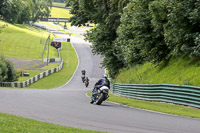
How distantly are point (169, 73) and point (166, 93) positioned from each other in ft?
16.3

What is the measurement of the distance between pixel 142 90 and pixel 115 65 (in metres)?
15.5

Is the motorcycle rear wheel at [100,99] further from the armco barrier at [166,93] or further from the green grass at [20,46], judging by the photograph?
the green grass at [20,46]

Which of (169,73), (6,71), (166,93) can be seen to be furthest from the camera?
(6,71)

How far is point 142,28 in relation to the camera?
2697 cm

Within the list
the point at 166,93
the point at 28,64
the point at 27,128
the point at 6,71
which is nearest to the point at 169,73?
the point at 166,93

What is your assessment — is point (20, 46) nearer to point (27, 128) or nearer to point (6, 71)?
point (6, 71)

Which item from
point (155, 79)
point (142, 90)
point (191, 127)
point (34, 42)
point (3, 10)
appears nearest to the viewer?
point (191, 127)

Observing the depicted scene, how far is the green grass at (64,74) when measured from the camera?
51.4m

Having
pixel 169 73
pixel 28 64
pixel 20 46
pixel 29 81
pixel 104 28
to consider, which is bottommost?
pixel 29 81

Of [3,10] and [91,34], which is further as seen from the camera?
[3,10]

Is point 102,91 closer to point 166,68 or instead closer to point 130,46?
point 166,68

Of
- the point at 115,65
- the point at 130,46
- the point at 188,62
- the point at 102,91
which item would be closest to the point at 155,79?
the point at 188,62

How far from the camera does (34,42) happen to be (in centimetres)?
10806

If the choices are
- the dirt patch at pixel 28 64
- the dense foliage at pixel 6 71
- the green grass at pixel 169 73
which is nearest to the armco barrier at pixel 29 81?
the dense foliage at pixel 6 71
